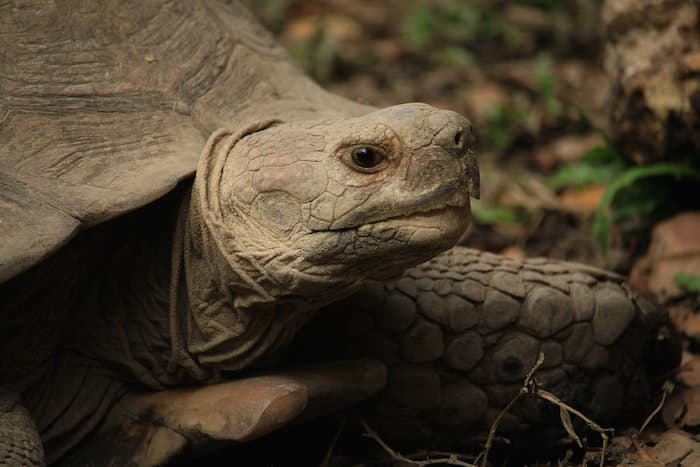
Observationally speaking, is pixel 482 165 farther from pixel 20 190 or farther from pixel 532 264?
pixel 20 190

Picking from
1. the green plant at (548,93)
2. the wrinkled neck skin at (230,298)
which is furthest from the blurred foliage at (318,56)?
the wrinkled neck skin at (230,298)

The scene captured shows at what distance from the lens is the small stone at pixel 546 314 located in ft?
9.75

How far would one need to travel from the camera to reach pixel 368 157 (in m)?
2.33

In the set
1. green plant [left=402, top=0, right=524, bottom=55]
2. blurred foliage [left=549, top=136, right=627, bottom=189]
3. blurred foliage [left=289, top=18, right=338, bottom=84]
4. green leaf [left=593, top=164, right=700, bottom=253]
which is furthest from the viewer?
green plant [left=402, top=0, right=524, bottom=55]

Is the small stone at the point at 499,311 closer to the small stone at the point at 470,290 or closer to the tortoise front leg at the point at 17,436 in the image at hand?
the small stone at the point at 470,290

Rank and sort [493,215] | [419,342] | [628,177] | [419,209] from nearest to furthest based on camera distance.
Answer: [419,209] → [419,342] → [628,177] → [493,215]

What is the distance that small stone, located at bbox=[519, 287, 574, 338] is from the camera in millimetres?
2973

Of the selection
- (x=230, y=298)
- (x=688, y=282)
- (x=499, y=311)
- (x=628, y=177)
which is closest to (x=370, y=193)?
(x=230, y=298)

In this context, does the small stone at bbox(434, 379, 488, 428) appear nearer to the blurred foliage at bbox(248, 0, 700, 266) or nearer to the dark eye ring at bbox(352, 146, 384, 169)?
the dark eye ring at bbox(352, 146, 384, 169)

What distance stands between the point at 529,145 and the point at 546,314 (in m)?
2.42

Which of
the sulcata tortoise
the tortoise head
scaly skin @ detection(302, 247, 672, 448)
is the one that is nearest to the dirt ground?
scaly skin @ detection(302, 247, 672, 448)

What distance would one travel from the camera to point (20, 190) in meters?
2.40

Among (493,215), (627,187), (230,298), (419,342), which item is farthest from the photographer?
(493,215)

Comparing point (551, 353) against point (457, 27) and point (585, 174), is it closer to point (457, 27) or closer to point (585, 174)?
point (585, 174)
